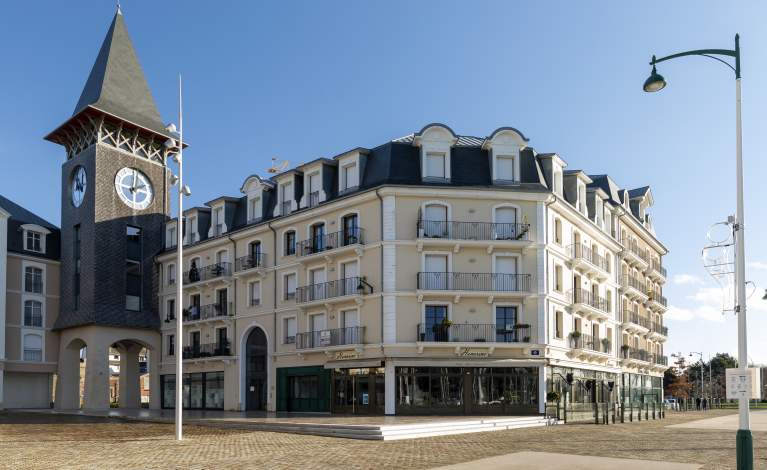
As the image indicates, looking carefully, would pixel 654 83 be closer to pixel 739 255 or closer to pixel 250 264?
pixel 739 255

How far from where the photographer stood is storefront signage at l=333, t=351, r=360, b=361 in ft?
116

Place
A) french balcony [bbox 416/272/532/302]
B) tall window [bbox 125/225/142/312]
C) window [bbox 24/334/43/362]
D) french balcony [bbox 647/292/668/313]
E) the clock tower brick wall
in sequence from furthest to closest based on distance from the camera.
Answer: french balcony [bbox 647/292/668/313]
window [bbox 24/334/43/362]
tall window [bbox 125/225/142/312]
the clock tower brick wall
french balcony [bbox 416/272/532/302]

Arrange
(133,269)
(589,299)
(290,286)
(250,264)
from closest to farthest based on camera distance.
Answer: (290,286)
(589,299)
(250,264)
(133,269)

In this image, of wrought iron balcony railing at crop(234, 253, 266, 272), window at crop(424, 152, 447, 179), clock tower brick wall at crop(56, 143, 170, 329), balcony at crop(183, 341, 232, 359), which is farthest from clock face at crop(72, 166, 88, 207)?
window at crop(424, 152, 447, 179)

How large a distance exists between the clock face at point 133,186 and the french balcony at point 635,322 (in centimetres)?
3242

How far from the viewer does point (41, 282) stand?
50.0 m

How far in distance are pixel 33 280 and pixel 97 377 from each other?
31.0ft

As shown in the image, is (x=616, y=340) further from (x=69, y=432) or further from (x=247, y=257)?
(x=69, y=432)

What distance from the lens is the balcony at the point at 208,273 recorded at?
43812mm

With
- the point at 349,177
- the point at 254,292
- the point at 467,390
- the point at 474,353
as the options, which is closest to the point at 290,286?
the point at 254,292

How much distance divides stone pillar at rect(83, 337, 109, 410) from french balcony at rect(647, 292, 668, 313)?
37422 millimetres

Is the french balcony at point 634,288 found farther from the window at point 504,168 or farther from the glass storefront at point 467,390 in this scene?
the glass storefront at point 467,390

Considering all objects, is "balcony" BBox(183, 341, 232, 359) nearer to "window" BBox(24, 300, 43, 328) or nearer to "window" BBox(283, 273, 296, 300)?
"window" BBox(283, 273, 296, 300)

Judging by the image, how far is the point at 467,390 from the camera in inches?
1337
